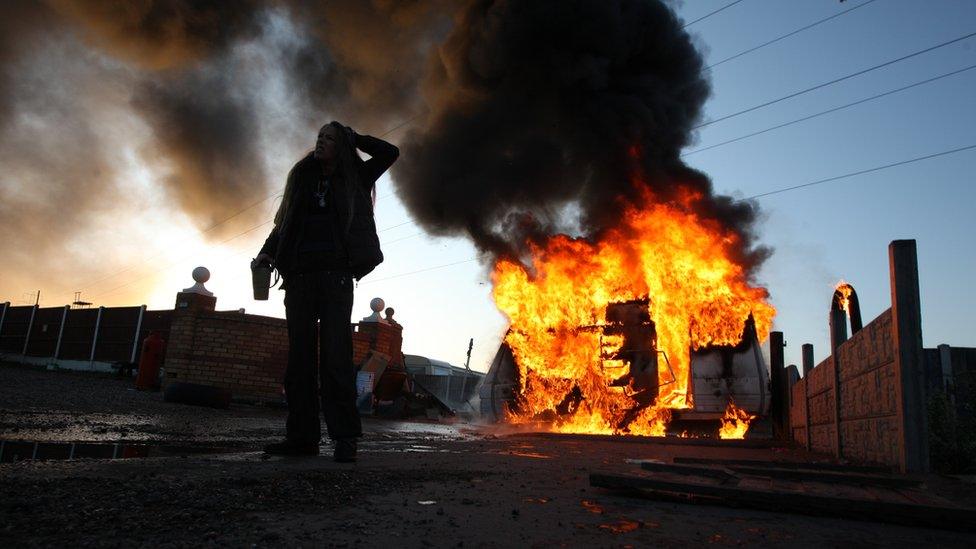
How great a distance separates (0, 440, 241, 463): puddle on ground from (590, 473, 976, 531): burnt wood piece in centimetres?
237

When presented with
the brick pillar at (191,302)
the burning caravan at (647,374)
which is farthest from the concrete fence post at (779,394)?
the brick pillar at (191,302)

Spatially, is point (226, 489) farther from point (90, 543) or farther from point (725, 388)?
point (725, 388)

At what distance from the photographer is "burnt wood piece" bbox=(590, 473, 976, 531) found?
1.91 m

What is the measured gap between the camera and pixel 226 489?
2010 millimetres

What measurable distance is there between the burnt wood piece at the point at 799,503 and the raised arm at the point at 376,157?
2.47 m

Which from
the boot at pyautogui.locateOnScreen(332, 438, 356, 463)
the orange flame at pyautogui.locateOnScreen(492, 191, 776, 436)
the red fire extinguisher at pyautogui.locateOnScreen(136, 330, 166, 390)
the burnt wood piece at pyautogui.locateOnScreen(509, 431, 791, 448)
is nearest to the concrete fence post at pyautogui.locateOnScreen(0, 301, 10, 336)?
the red fire extinguisher at pyautogui.locateOnScreen(136, 330, 166, 390)

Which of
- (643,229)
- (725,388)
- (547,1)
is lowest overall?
(725,388)

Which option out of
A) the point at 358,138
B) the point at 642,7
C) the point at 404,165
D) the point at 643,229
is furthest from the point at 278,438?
the point at 642,7

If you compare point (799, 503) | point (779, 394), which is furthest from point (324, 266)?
point (779, 394)

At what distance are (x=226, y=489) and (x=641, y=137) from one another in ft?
38.5

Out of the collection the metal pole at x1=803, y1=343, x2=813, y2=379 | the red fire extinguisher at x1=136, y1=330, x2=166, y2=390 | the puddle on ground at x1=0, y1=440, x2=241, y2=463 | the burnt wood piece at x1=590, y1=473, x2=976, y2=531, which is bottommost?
the puddle on ground at x1=0, y1=440, x2=241, y2=463

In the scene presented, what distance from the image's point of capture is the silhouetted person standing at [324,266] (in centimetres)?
342

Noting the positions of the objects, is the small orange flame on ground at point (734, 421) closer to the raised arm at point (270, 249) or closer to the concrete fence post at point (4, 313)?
the raised arm at point (270, 249)

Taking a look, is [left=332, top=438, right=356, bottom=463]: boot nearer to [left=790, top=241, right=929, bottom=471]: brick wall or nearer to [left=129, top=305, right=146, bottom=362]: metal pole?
[left=790, top=241, right=929, bottom=471]: brick wall
